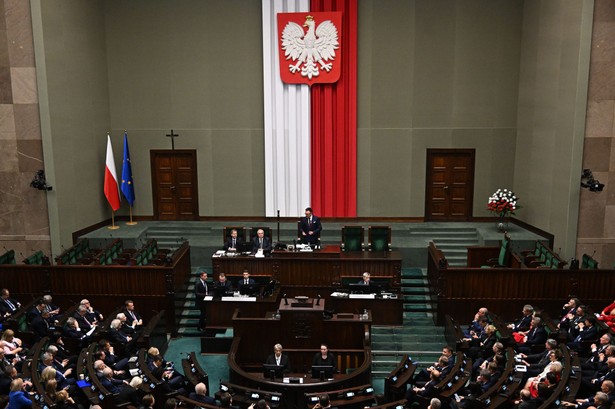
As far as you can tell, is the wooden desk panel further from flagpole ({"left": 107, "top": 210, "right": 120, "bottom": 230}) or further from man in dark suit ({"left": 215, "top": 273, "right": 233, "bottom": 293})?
flagpole ({"left": 107, "top": 210, "right": 120, "bottom": 230})

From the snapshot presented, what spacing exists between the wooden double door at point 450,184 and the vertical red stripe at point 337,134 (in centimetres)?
218

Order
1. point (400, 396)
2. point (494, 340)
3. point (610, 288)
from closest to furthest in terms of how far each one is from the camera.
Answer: point (400, 396)
point (494, 340)
point (610, 288)

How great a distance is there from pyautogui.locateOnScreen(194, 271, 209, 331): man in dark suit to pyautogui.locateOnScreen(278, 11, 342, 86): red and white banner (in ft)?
21.6

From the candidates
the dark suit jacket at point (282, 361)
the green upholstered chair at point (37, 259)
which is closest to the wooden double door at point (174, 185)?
the green upholstered chair at point (37, 259)

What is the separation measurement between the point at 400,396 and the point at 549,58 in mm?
9269

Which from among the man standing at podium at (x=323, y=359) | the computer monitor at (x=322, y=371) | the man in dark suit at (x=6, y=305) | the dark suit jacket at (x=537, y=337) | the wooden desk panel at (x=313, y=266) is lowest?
the computer monitor at (x=322, y=371)

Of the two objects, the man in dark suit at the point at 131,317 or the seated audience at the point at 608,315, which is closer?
the seated audience at the point at 608,315

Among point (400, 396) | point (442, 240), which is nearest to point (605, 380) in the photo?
point (400, 396)

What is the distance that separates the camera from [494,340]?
31.9 ft

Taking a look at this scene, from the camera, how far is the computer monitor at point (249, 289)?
11.3m

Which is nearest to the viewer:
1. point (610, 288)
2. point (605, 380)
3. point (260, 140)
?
point (605, 380)

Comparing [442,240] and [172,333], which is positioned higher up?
[442,240]

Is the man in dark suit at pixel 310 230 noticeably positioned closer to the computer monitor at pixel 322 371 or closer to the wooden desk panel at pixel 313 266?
the wooden desk panel at pixel 313 266

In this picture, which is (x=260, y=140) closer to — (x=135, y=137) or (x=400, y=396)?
(x=135, y=137)
